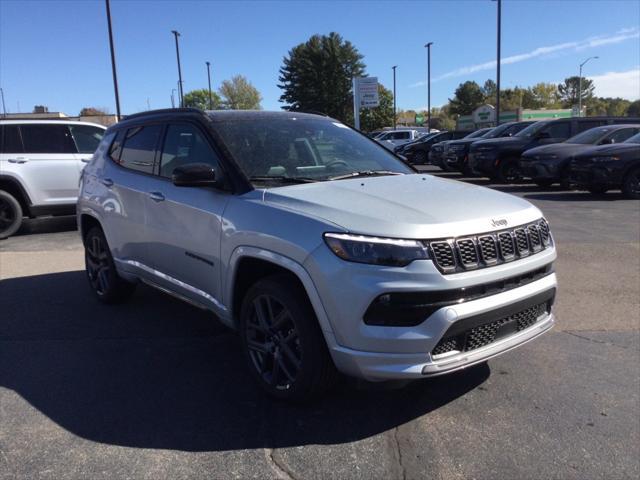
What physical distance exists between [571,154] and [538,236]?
1111 centimetres

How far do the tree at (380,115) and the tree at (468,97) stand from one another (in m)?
16.8

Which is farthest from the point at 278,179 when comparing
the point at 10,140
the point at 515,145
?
the point at 515,145

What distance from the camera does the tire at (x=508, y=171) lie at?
49.8 feet

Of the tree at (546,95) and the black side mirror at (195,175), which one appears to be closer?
the black side mirror at (195,175)

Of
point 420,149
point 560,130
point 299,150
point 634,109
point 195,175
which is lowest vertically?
point 420,149

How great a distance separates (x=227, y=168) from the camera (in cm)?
365

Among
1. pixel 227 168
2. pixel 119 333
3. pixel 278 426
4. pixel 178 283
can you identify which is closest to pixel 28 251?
pixel 119 333

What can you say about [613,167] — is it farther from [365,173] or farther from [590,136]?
[365,173]

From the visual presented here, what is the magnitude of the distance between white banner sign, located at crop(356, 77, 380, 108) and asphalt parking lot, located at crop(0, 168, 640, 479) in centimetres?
3858

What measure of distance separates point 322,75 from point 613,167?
57.3 m

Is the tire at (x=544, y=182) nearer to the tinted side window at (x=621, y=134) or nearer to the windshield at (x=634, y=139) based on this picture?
the tinted side window at (x=621, y=134)

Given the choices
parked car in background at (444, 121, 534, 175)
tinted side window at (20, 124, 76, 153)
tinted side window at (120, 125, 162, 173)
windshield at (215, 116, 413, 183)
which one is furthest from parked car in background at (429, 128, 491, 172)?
tinted side window at (120, 125, 162, 173)

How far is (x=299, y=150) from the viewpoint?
4.05 meters


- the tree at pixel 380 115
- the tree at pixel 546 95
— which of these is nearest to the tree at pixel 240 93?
the tree at pixel 380 115
